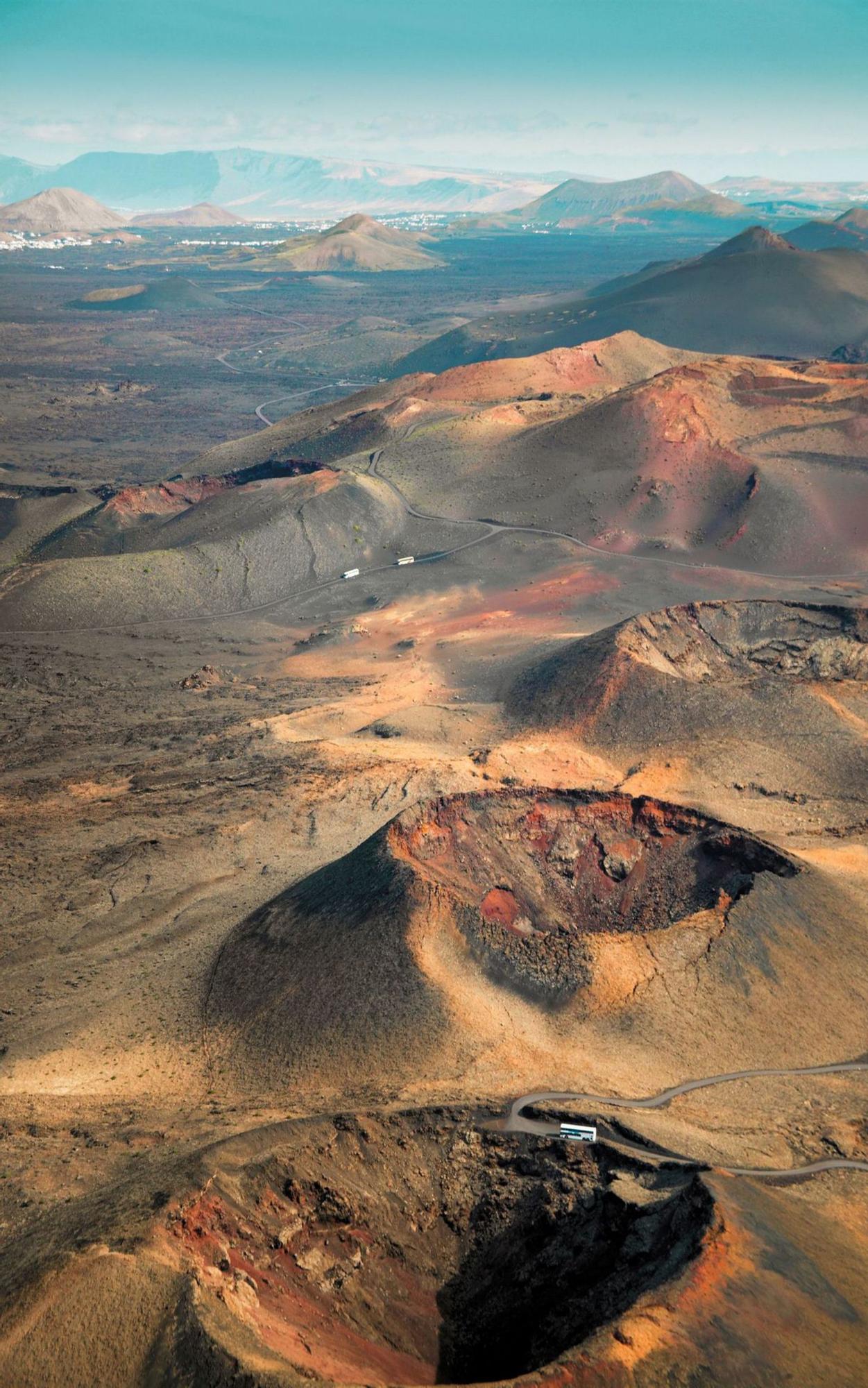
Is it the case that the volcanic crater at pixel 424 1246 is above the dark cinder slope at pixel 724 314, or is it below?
below

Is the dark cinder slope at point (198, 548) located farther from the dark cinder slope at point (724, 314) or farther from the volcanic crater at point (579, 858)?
the dark cinder slope at point (724, 314)

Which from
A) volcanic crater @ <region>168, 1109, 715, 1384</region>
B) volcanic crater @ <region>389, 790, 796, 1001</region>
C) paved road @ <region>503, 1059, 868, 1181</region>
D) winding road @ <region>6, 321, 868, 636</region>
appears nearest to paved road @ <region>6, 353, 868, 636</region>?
winding road @ <region>6, 321, 868, 636</region>

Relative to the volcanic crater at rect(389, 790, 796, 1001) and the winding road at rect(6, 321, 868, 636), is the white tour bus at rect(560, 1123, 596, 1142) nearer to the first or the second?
the volcanic crater at rect(389, 790, 796, 1001)

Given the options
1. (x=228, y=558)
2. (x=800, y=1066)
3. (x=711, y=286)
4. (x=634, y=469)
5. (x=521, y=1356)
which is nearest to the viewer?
(x=521, y=1356)

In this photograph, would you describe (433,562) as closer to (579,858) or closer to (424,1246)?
(579,858)

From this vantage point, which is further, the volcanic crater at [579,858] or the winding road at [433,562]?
the winding road at [433,562]

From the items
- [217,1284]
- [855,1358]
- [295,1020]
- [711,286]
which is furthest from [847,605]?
[711,286]

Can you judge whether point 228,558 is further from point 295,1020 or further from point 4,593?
point 295,1020

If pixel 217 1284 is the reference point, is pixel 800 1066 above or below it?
below

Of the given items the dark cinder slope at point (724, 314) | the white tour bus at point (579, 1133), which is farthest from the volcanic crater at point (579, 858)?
the dark cinder slope at point (724, 314)
